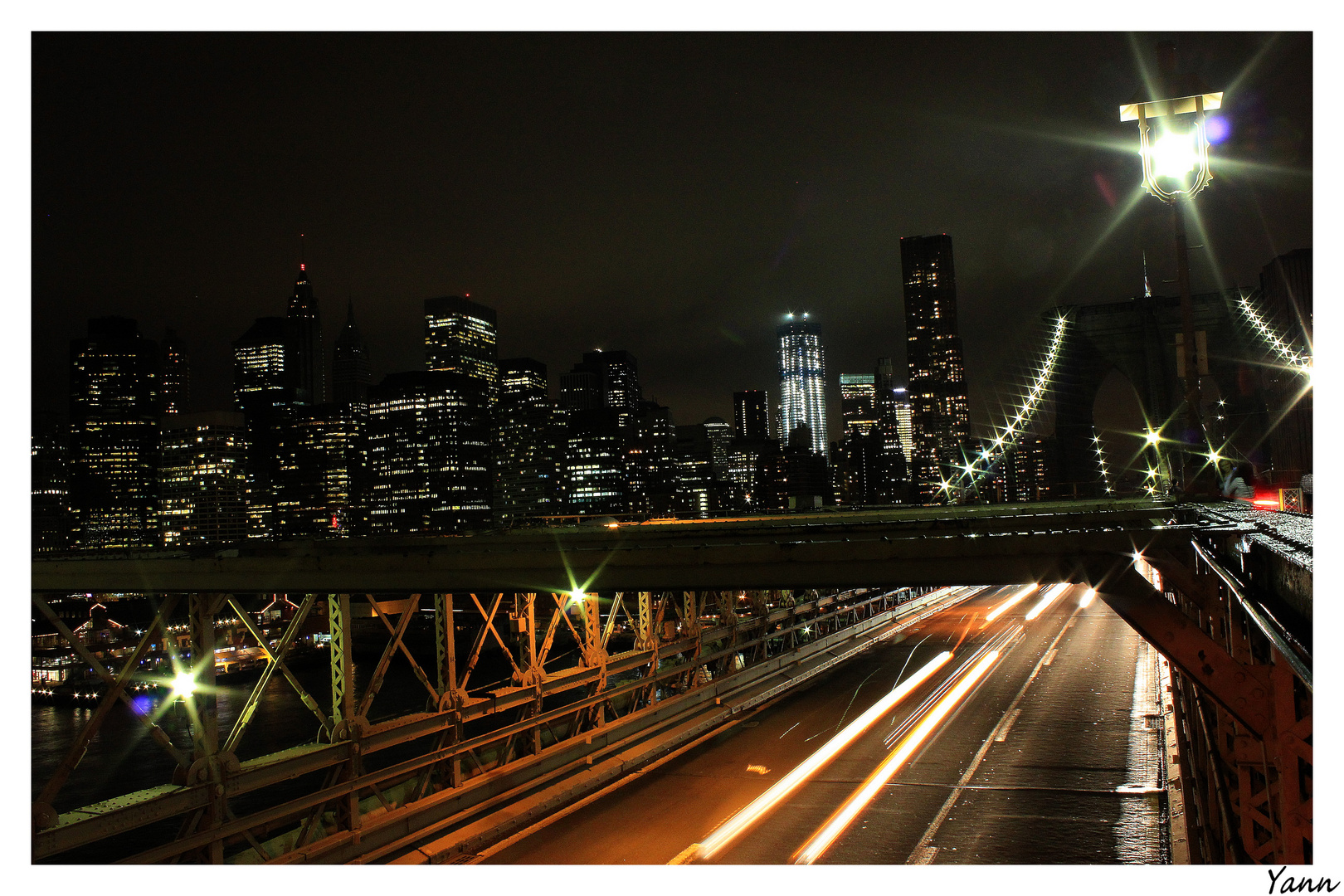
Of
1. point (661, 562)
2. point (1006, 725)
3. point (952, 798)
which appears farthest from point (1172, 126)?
point (1006, 725)

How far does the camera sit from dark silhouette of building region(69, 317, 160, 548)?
484 feet

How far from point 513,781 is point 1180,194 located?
47.8 feet

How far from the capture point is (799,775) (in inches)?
756

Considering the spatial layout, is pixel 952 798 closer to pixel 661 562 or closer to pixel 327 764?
pixel 661 562

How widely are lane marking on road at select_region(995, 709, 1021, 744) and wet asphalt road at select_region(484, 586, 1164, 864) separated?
6cm

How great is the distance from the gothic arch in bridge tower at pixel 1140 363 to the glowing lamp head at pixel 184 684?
4039 cm

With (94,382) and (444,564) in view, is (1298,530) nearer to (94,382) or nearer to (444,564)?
(444,564)

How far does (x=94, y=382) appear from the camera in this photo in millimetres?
151375

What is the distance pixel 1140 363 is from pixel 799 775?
58238 millimetres

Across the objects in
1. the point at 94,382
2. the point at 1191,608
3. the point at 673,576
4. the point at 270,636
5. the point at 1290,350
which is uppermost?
the point at 94,382

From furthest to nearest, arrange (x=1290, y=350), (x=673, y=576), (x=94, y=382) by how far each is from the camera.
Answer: (x=94, y=382), (x=1290, y=350), (x=673, y=576)

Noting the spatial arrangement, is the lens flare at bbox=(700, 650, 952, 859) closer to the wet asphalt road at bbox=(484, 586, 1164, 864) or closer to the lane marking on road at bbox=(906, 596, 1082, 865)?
the wet asphalt road at bbox=(484, 586, 1164, 864)

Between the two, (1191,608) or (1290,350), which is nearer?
(1191,608)

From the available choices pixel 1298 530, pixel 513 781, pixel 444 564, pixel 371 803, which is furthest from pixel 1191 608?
pixel 371 803
